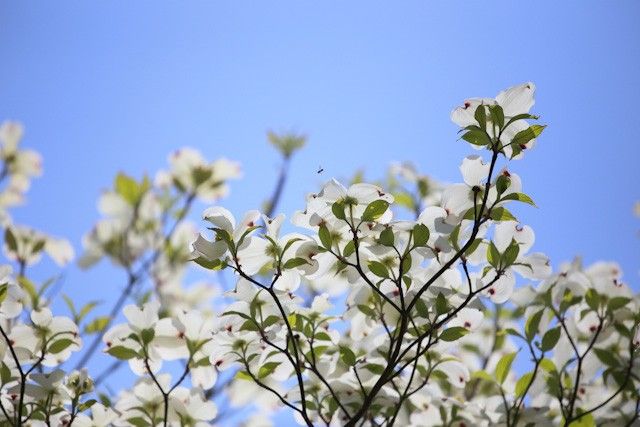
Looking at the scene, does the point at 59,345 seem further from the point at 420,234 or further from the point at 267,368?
the point at 420,234

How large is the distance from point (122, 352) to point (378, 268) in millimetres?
442

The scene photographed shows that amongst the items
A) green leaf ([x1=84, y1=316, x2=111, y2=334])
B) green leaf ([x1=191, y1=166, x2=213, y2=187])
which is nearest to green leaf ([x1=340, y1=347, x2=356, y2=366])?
green leaf ([x1=84, y1=316, x2=111, y2=334])

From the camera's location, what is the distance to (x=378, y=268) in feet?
2.90

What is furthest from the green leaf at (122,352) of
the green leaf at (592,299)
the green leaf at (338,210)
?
the green leaf at (592,299)

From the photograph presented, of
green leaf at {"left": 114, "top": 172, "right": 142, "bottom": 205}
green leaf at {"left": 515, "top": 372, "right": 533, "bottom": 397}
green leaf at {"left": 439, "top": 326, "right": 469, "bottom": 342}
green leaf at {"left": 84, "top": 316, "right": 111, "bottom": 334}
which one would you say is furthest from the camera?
green leaf at {"left": 114, "top": 172, "right": 142, "bottom": 205}

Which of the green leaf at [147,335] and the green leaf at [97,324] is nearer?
the green leaf at [147,335]

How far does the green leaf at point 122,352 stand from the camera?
3.36 feet

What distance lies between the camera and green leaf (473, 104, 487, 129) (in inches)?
32.1

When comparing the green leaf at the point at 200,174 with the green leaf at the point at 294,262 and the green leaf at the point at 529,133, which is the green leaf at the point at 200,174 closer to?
the green leaf at the point at 294,262

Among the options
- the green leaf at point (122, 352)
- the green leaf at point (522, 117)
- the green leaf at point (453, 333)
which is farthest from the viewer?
the green leaf at point (122, 352)

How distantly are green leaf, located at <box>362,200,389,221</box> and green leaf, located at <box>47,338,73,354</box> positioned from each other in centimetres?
53

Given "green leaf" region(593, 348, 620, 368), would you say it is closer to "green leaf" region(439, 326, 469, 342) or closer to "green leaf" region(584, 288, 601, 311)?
"green leaf" region(584, 288, 601, 311)

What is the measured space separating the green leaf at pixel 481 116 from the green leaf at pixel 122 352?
633mm

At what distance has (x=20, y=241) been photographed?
1778mm
